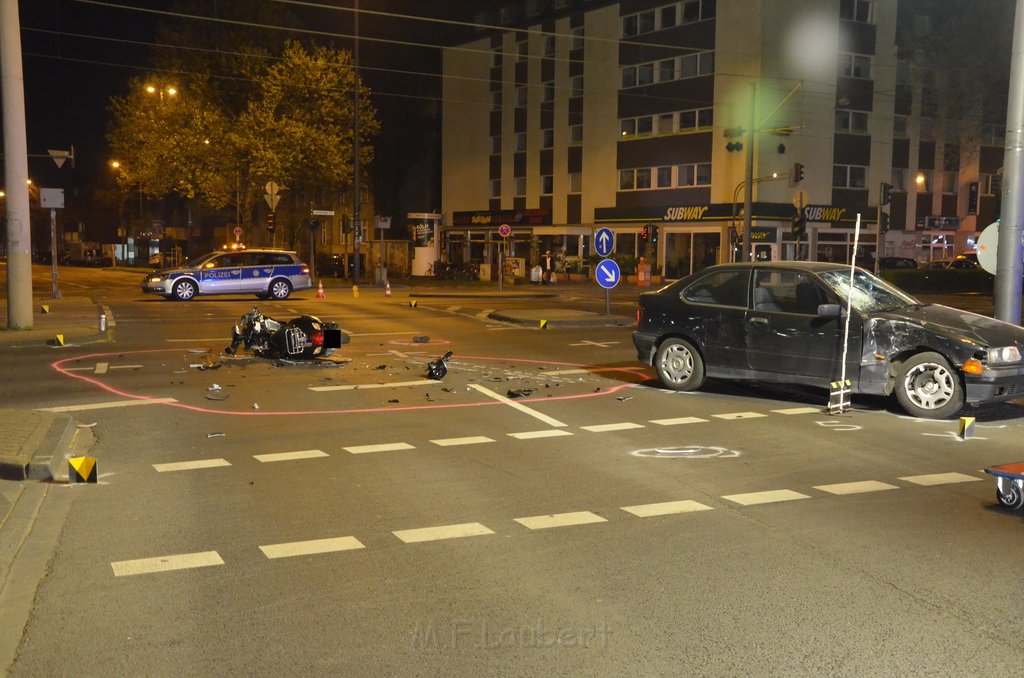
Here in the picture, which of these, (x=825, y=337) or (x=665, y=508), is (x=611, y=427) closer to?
(x=825, y=337)

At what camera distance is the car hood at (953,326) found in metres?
10.1

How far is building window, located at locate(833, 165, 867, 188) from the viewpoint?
49.2 meters

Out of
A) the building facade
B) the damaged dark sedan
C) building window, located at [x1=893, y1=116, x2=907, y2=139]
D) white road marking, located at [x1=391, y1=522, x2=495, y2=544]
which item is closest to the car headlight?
the damaged dark sedan

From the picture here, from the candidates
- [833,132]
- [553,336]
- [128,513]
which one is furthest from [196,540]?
[833,132]

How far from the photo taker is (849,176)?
49594mm

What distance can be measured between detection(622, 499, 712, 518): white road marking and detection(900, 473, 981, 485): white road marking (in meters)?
2.00

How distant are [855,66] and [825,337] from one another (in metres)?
42.5

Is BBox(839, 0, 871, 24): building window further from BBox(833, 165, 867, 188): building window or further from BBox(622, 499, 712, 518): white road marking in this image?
BBox(622, 499, 712, 518): white road marking

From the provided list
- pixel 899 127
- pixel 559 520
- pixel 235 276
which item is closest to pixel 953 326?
pixel 559 520

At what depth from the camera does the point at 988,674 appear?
4.14 m

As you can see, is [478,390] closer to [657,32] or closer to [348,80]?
[348,80]

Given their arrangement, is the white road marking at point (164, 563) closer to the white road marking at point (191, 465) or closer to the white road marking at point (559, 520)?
the white road marking at point (559, 520)

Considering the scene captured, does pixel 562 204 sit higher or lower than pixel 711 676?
higher

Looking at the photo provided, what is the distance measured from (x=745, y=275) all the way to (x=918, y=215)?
46.5 m
